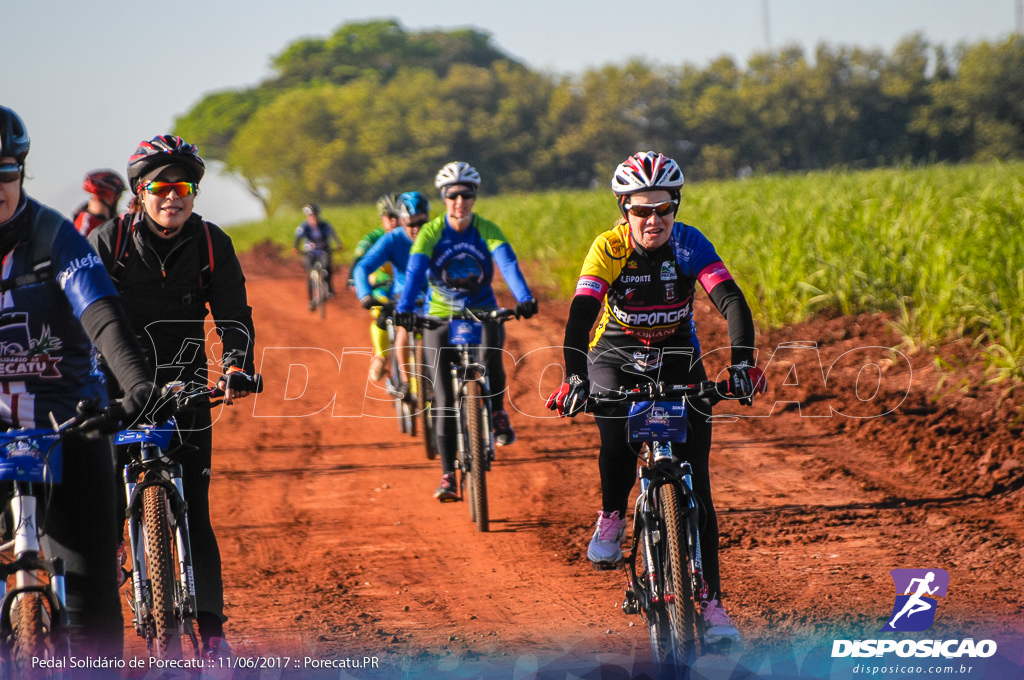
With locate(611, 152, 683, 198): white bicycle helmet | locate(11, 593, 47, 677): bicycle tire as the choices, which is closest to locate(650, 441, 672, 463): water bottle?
locate(611, 152, 683, 198): white bicycle helmet

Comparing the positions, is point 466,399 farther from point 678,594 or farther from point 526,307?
point 678,594

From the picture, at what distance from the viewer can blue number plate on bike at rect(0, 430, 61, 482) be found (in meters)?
3.09

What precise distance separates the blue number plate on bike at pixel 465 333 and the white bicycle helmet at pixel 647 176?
9.95 feet

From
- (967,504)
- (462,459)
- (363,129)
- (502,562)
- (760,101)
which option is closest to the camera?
(502,562)

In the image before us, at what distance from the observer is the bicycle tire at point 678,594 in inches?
153

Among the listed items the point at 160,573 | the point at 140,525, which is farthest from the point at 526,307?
the point at 160,573

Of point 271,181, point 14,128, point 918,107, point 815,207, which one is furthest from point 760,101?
point 14,128

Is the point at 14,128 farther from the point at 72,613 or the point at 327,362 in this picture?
the point at 327,362

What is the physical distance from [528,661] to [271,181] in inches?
3213

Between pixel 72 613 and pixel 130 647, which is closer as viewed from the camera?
pixel 72 613

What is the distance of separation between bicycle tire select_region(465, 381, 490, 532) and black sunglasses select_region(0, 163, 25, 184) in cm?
413

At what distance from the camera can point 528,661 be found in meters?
4.51

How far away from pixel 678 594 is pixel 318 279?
16115 millimetres

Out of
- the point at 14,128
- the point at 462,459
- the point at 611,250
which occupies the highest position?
the point at 14,128
